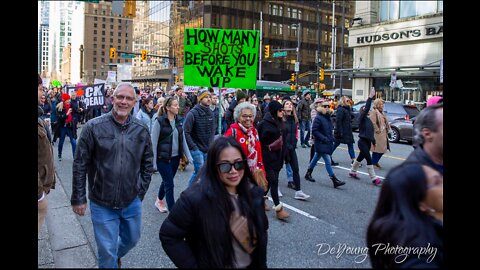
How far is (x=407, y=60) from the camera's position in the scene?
1191 inches

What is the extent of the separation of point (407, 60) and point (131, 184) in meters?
30.1

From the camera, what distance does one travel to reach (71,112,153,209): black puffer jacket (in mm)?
3537

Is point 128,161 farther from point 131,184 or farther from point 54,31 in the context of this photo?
point 54,31

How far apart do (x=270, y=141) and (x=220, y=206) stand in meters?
4.01

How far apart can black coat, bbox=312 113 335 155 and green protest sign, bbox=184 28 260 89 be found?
2.25 meters

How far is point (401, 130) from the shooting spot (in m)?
15.9

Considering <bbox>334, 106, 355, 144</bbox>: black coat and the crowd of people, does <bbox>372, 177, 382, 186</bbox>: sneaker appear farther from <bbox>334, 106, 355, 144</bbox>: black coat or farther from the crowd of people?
the crowd of people

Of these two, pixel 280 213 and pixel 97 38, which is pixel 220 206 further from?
pixel 97 38

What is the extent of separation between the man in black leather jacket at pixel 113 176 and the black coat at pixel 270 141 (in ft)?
9.06

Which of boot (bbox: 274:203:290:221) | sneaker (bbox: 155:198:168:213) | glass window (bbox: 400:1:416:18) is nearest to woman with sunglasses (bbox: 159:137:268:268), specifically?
boot (bbox: 274:203:290:221)

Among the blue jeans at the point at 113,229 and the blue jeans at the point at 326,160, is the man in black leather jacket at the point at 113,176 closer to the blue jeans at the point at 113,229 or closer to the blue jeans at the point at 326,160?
the blue jeans at the point at 113,229

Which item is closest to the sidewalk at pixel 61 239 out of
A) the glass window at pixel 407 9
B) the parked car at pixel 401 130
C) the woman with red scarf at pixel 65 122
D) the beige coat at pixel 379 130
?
the woman with red scarf at pixel 65 122

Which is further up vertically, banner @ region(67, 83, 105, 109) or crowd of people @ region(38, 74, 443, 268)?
banner @ region(67, 83, 105, 109)

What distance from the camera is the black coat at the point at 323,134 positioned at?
8.09 m
